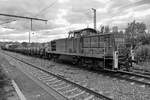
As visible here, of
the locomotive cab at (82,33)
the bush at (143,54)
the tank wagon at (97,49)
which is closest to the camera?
the tank wagon at (97,49)

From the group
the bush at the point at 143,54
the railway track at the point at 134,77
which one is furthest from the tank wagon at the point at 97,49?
the bush at the point at 143,54

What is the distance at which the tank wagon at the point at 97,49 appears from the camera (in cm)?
1037

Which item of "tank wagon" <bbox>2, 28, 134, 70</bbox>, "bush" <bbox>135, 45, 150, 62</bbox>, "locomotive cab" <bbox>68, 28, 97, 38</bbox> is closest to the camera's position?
"tank wagon" <bbox>2, 28, 134, 70</bbox>

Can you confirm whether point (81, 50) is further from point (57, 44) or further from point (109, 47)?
point (57, 44)

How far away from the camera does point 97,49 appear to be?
38.8 ft

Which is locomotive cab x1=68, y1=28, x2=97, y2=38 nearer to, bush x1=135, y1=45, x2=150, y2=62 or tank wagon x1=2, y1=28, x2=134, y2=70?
tank wagon x1=2, y1=28, x2=134, y2=70

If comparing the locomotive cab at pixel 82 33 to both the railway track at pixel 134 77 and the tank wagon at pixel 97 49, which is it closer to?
the tank wagon at pixel 97 49

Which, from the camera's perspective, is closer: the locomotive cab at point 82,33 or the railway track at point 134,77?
the railway track at point 134,77

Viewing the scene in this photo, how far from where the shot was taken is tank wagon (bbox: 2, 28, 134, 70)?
408 inches

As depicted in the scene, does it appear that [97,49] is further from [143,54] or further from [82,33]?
[143,54]

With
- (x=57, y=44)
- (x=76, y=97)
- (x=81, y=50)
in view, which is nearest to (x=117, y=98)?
(x=76, y=97)

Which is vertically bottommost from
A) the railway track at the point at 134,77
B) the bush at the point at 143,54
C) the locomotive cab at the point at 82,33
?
the railway track at the point at 134,77

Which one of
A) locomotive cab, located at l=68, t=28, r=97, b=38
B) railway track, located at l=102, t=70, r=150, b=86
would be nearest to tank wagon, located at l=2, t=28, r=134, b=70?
locomotive cab, located at l=68, t=28, r=97, b=38

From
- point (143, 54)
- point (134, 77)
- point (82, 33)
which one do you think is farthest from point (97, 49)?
point (143, 54)
